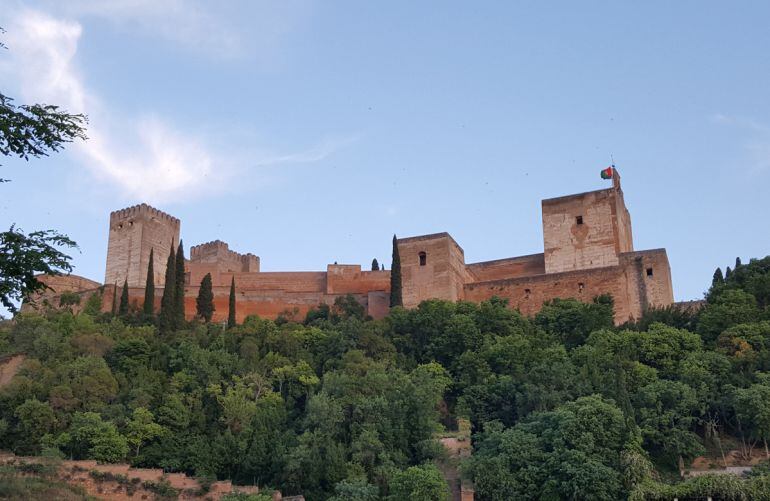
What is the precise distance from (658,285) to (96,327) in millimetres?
22990

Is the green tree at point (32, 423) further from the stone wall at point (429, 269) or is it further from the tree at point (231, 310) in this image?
the stone wall at point (429, 269)

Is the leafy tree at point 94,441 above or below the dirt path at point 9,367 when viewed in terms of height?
below

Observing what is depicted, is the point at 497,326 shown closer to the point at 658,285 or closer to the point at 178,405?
the point at 658,285

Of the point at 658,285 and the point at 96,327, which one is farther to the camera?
the point at 658,285

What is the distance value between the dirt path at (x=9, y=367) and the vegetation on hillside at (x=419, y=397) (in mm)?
454

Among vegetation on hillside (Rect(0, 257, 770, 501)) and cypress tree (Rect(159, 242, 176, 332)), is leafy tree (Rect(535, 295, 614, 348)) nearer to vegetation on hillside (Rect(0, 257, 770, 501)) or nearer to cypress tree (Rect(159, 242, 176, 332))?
vegetation on hillside (Rect(0, 257, 770, 501))

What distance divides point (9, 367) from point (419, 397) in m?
16.0

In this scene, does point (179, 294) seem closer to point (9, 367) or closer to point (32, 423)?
point (9, 367)

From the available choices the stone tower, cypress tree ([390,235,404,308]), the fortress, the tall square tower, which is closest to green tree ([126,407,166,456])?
the fortress

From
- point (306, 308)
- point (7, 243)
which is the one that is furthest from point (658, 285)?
point (7, 243)

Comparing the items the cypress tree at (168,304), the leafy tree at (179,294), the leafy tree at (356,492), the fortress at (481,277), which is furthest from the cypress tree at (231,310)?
the leafy tree at (356,492)

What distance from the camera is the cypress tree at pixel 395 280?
138 ft

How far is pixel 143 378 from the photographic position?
3284cm

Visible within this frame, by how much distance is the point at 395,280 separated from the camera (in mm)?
42719
